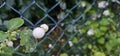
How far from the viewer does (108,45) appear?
7.65ft

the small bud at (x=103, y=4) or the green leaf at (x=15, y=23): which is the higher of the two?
the small bud at (x=103, y=4)

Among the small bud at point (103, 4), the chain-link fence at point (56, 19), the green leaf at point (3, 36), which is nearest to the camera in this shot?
the green leaf at point (3, 36)

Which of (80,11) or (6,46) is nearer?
(6,46)

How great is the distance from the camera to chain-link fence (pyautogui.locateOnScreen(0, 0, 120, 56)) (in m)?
1.54

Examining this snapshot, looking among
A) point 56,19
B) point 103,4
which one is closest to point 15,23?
point 56,19

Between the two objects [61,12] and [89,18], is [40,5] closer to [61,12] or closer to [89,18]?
[61,12]

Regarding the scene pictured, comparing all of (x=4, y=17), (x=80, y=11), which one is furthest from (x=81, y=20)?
(x=4, y=17)

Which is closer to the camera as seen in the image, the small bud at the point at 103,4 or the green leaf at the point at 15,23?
the green leaf at the point at 15,23

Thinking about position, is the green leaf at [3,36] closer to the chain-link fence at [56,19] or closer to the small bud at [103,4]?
the chain-link fence at [56,19]

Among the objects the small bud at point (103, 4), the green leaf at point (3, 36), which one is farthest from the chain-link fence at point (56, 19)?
the green leaf at point (3, 36)

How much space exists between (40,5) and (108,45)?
0.84 metres

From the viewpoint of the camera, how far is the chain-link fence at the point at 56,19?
5.06ft

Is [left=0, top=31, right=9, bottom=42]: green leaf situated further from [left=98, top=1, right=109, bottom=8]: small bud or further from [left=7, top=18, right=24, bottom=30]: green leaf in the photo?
[left=98, top=1, right=109, bottom=8]: small bud

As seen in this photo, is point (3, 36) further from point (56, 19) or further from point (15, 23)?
point (56, 19)
